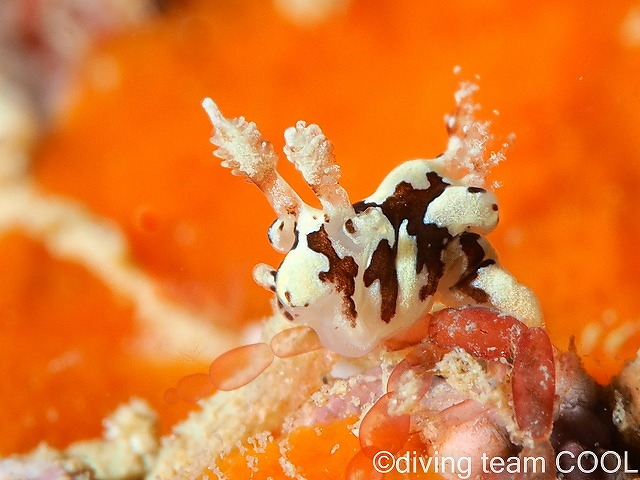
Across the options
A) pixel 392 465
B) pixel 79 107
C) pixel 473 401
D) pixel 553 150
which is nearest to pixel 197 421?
pixel 392 465

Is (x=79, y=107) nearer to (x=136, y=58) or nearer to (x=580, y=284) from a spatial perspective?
(x=136, y=58)

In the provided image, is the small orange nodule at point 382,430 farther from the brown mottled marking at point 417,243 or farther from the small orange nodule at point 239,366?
the small orange nodule at point 239,366

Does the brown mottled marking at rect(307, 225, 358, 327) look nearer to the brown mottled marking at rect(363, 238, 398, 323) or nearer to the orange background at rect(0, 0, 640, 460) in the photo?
the brown mottled marking at rect(363, 238, 398, 323)

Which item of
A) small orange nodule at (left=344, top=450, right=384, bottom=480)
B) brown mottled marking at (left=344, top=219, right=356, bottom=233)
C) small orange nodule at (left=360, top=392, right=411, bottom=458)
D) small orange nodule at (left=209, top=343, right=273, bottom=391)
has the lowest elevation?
small orange nodule at (left=344, top=450, right=384, bottom=480)

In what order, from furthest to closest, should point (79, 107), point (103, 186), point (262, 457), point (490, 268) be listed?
point (79, 107), point (103, 186), point (490, 268), point (262, 457)

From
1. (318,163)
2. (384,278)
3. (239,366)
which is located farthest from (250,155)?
(239,366)

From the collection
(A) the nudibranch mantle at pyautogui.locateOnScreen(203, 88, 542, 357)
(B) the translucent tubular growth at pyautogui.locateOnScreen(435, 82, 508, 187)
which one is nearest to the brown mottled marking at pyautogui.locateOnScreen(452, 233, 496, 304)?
(A) the nudibranch mantle at pyautogui.locateOnScreen(203, 88, 542, 357)

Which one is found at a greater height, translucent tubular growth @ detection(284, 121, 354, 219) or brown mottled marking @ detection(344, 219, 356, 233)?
translucent tubular growth @ detection(284, 121, 354, 219)

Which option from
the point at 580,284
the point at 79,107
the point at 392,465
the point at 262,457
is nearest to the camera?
the point at 392,465
